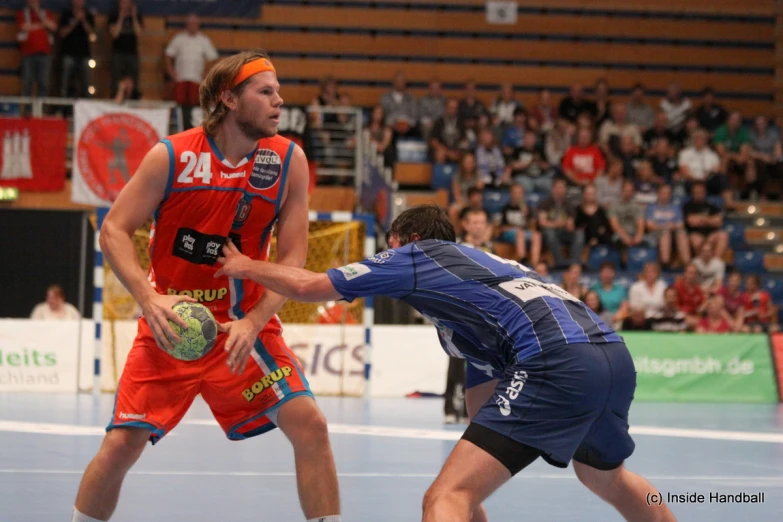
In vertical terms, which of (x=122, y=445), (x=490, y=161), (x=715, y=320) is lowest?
(x=715, y=320)

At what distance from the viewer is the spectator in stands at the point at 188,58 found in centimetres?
1827

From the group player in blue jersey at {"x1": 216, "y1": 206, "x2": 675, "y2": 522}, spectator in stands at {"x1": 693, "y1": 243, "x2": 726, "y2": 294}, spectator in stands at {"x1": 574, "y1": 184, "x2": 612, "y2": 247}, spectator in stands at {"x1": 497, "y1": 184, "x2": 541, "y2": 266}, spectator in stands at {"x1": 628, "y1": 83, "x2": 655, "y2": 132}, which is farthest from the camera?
spectator in stands at {"x1": 628, "y1": 83, "x2": 655, "y2": 132}

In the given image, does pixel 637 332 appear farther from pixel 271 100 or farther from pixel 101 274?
pixel 271 100

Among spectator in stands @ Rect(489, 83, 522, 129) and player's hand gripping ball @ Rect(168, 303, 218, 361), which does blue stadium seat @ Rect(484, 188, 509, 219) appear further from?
player's hand gripping ball @ Rect(168, 303, 218, 361)

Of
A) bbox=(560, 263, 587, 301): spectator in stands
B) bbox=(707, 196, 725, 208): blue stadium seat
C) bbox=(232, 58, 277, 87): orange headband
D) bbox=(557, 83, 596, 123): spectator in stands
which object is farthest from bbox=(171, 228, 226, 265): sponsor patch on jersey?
bbox=(557, 83, 596, 123): spectator in stands

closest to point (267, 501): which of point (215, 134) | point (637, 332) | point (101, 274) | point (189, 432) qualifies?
point (215, 134)

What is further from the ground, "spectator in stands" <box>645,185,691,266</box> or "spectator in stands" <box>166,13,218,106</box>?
"spectator in stands" <box>166,13,218,106</box>

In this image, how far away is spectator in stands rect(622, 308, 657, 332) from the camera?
584 inches

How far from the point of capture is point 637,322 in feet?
48.7

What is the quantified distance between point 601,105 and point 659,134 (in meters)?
1.21

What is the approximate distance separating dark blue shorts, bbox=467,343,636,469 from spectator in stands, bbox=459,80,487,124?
15284mm

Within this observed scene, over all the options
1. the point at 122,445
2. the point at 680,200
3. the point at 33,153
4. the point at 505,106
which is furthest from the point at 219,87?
the point at 505,106

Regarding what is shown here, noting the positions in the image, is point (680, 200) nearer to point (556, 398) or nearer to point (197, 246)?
point (197, 246)

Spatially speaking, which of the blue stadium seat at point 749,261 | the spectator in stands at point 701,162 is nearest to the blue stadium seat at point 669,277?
the blue stadium seat at point 749,261
